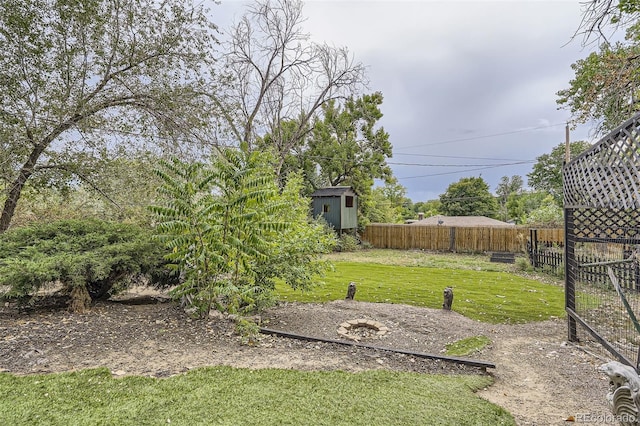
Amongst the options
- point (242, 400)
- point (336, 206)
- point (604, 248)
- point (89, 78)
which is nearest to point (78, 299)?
point (242, 400)

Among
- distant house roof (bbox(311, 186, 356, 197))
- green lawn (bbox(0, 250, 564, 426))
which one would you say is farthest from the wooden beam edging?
distant house roof (bbox(311, 186, 356, 197))

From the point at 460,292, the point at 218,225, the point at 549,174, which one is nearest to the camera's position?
the point at 218,225

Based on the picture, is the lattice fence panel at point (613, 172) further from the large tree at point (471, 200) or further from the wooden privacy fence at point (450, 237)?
the large tree at point (471, 200)

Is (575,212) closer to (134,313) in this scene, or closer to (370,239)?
(134,313)

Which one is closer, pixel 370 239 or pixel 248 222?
pixel 248 222

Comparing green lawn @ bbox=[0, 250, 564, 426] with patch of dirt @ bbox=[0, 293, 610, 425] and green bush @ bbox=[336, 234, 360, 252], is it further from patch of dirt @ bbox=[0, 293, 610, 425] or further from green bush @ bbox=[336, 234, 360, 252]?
green bush @ bbox=[336, 234, 360, 252]

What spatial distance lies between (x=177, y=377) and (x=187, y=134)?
161 inches

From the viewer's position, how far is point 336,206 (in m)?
18.2

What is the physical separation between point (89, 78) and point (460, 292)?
8.77m

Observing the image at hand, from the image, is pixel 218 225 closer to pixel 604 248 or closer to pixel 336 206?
pixel 604 248

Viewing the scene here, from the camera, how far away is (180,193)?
3812 millimetres

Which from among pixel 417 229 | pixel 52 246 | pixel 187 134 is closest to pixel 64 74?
pixel 187 134

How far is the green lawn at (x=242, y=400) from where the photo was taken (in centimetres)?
222

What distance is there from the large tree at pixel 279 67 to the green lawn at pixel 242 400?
5.52m
